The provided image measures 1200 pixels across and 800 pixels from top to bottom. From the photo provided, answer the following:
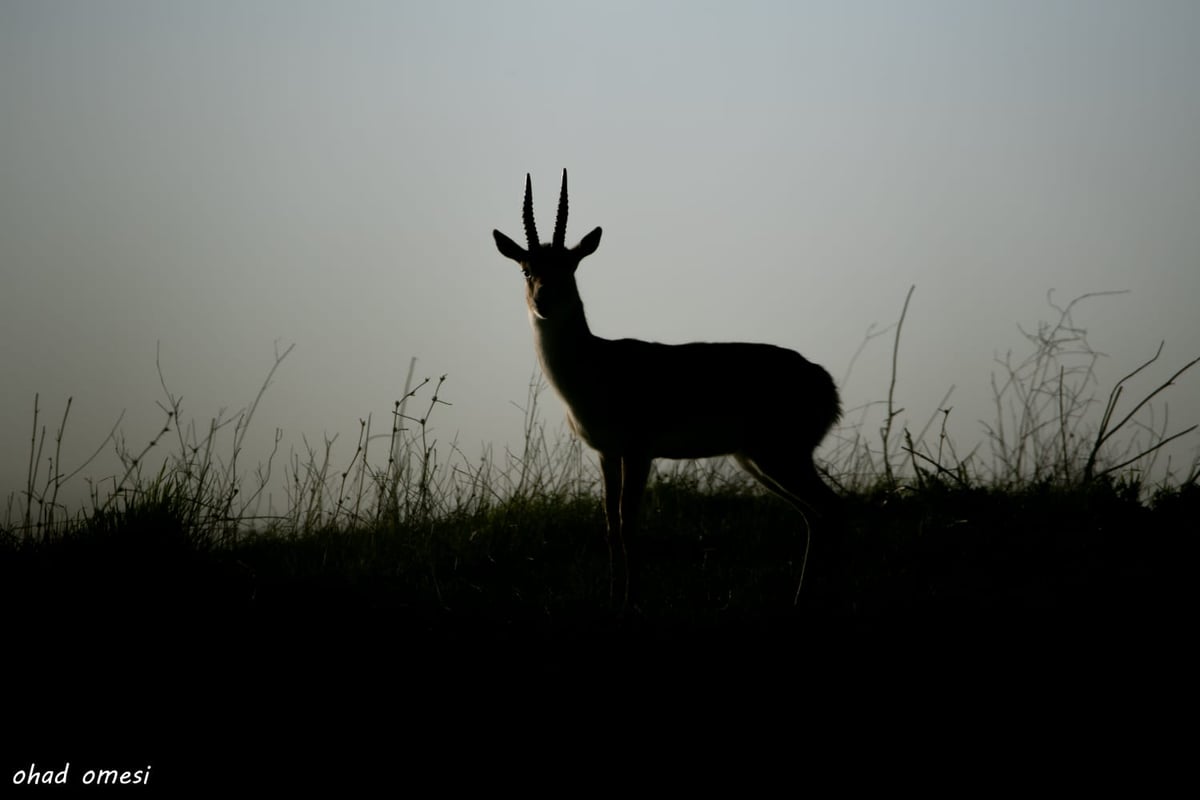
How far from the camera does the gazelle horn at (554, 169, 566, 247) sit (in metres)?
6.53

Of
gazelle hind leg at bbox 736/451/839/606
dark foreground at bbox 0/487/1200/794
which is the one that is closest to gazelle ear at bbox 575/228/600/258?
gazelle hind leg at bbox 736/451/839/606

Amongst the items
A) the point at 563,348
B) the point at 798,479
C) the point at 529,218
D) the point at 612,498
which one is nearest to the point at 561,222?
the point at 529,218

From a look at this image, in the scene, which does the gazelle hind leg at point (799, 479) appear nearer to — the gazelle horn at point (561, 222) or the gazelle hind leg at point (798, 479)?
the gazelle hind leg at point (798, 479)

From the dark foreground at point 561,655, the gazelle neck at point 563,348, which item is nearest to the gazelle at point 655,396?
the gazelle neck at point 563,348

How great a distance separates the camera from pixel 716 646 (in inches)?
193

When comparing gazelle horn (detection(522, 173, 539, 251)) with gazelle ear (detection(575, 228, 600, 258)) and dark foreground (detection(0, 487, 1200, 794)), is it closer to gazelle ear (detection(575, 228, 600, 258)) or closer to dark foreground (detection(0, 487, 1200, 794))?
gazelle ear (detection(575, 228, 600, 258))

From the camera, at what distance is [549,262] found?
6.38 meters

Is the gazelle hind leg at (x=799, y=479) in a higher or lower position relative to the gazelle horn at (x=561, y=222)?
lower

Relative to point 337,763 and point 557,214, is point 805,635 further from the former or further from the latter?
point 557,214

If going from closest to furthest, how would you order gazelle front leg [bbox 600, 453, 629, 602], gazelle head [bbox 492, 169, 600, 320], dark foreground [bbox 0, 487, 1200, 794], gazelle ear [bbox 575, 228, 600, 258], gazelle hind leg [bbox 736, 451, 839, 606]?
dark foreground [bbox 0, 487, 1200, 794] < gazelle front leg [bbox 600, 453, 629, 602] < gazelle head [bbox 492, 169, 600, 320] < gazelle hind leg [bbox 736, 451, 839, 606] < gazelle ear [bbox 575, 228, 600, 258]

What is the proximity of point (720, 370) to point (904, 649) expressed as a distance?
211cm

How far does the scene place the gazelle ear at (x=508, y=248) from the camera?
6.50 meters

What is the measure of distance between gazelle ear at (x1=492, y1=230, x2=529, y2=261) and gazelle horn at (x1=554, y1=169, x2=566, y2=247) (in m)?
0.21

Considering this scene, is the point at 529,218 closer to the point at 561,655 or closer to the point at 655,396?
the point at 655,396
